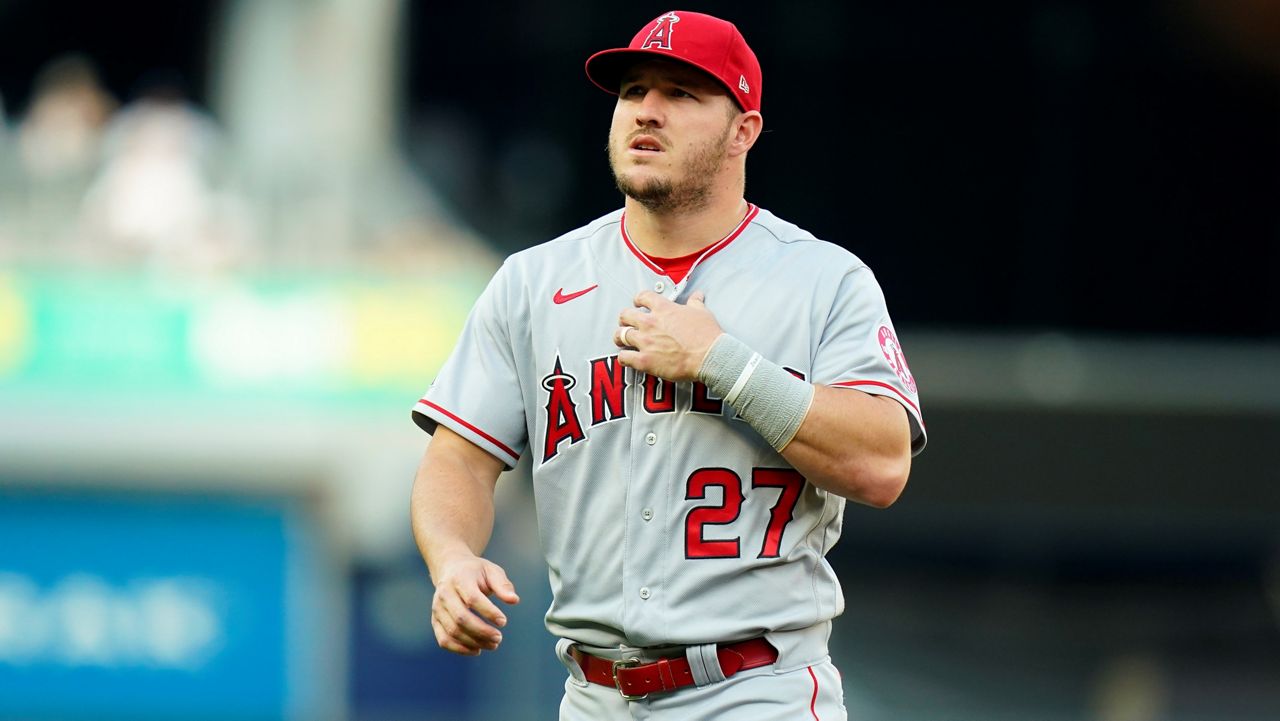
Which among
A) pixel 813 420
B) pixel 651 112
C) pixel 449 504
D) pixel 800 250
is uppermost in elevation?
pixel 651 112

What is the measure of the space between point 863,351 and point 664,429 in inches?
14.8

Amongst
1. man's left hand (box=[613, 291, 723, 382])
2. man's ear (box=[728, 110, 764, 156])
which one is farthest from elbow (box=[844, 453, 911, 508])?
man's ear (box=[728, 110, 764, 156])

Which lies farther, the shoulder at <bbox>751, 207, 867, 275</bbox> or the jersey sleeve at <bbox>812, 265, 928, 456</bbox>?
the shoulder at <bbox>751, 207, 867, 275</bbox>

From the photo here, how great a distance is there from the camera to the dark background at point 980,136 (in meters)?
12.7

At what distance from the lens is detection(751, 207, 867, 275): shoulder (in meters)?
3.47

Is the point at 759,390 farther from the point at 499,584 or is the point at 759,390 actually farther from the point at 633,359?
the point at 499,584

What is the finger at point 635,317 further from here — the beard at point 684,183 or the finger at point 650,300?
the beard at point 684,183

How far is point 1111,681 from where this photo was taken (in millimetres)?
11773

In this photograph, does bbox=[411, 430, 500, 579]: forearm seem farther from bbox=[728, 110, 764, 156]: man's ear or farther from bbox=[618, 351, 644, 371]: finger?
bbox=[728, 110, 764, 156]: man's ear

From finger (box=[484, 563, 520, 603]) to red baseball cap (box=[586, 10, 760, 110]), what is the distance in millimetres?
908

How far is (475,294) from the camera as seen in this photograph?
12.0m

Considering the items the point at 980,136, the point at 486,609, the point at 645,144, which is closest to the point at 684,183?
the point at 645,144

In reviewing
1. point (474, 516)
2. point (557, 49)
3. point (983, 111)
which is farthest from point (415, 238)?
point (474, 516)

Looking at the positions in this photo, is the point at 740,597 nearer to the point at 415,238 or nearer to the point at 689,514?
the point at 689,514
